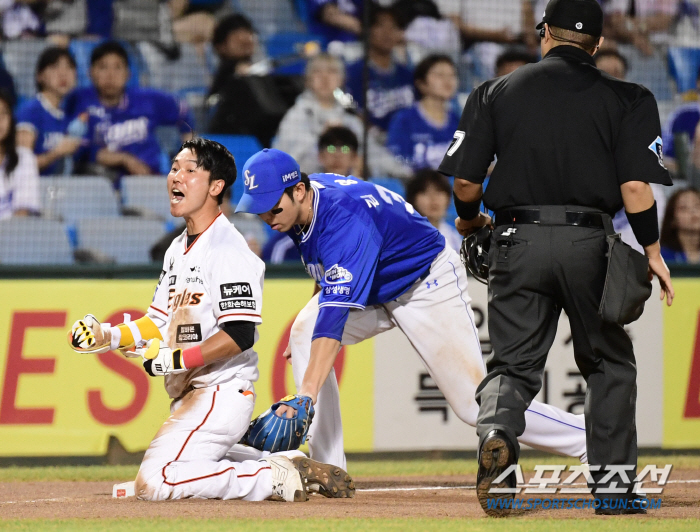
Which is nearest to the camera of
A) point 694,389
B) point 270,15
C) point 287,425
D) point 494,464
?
point 494,464

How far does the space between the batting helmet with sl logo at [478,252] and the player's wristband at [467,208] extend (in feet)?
0.27

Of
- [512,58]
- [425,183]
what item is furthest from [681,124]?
[425,183]

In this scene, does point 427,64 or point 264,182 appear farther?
point 427,64

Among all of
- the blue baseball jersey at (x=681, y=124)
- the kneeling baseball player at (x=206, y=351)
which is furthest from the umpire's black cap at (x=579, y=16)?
the blue baseball jersey at (x=681, y=124)

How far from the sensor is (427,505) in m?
4.47

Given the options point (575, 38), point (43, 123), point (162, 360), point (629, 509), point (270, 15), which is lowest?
point (629, 509)

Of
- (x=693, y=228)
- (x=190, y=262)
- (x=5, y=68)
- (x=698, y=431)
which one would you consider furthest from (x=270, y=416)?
(x=5, y=68)

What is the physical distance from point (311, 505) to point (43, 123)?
612cm

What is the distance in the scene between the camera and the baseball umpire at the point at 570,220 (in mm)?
3830

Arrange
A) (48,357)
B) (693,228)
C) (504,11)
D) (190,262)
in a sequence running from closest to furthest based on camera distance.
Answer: (190,262), (48,357), (693,228), (504,11)

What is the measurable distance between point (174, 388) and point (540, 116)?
7.33 ft

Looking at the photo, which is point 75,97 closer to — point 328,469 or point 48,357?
point 48,357

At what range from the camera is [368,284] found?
4543 millimetres

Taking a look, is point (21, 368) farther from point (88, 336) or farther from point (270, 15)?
point (270, 15)
